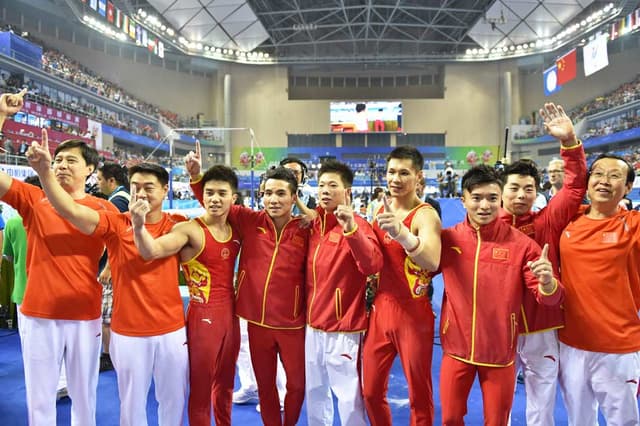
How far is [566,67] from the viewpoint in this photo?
22.0 m

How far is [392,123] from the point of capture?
103 ft

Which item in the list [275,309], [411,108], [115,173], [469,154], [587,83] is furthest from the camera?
[411,108]

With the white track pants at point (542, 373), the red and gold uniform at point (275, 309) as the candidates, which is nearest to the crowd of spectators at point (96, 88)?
the red and gold uniform at point (275, 309)

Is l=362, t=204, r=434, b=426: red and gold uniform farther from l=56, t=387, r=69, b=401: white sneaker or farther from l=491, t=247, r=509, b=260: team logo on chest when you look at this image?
l=56, t=387, r=69, b=401: white sneaker

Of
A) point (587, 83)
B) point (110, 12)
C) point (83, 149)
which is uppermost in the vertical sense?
point (110, 12)

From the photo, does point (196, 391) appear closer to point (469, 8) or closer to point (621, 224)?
point (621, 224)

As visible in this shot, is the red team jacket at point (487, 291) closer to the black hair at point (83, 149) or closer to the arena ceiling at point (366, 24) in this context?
the black hair at point (83, 149)

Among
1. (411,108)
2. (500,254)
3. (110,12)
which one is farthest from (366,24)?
(500,254)

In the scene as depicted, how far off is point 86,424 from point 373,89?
32649mm

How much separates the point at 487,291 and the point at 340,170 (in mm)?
1122

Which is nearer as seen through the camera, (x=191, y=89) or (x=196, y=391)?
(x=196, y=391)

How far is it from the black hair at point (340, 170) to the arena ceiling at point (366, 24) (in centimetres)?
2373

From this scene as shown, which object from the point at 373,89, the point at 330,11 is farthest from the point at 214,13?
the point at 373,89

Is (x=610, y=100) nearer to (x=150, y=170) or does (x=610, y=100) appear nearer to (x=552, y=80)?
(x=552, y=80)
